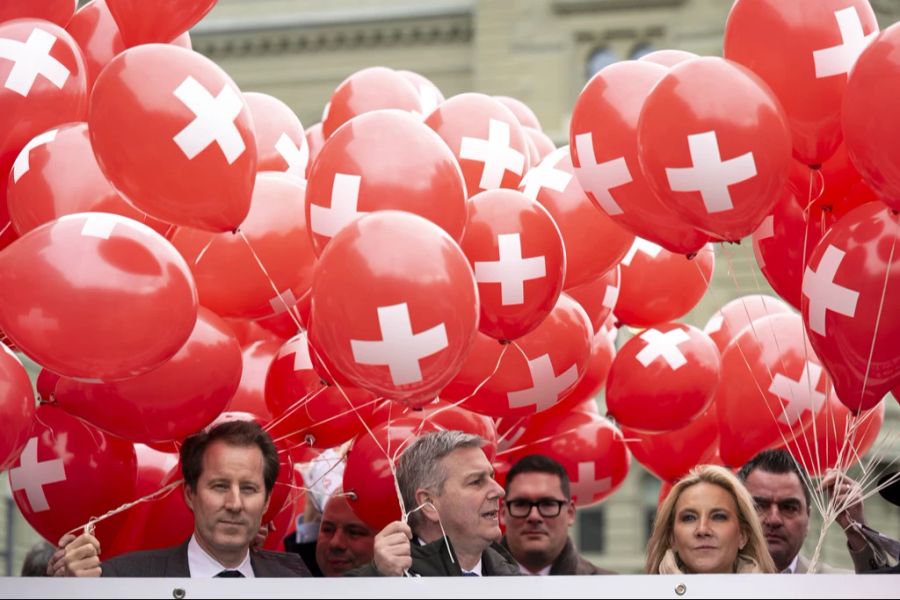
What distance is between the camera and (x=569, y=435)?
6012mm

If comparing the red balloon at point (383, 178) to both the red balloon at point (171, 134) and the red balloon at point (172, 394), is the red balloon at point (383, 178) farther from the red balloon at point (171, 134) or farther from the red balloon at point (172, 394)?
the red balloon at point (172, 394)

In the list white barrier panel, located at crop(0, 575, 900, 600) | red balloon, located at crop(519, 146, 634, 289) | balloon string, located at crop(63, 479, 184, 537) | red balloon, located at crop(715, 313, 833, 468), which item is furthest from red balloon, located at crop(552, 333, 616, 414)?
white barrier panel, located at crop(0, 575, 900, 600)

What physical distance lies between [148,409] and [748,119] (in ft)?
6.74

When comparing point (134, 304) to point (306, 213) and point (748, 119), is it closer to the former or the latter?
point (306, 213)

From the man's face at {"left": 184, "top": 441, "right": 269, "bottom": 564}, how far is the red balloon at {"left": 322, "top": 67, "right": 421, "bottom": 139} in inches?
77.9

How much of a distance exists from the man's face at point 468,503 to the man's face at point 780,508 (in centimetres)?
117

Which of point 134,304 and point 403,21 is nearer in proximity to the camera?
point 134,304

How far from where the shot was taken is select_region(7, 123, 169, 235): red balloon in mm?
4703

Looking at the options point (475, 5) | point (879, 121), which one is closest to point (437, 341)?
point (879, 121)

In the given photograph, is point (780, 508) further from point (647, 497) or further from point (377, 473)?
point (647, 497)

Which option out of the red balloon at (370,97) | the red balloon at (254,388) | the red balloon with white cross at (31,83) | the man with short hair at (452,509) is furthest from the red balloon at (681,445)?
the red balloon with white cross at (31,83)

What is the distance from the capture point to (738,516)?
4.54m

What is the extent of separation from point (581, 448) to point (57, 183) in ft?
7.86

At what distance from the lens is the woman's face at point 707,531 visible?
4.48 m
